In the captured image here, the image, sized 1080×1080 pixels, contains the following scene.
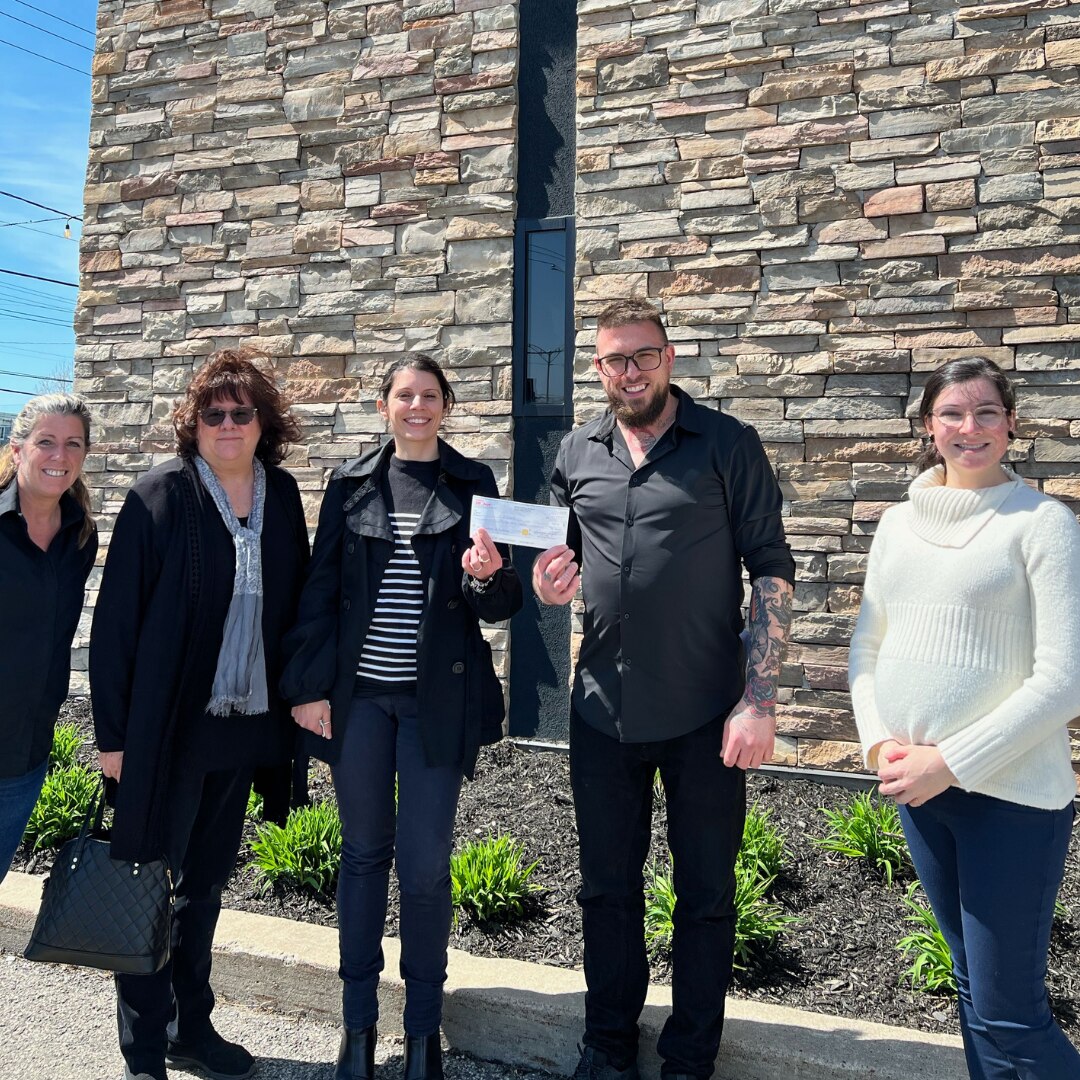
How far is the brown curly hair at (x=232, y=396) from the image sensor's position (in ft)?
8.68

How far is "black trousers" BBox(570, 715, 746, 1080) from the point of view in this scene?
238 centimetres

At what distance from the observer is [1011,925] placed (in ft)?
6.21

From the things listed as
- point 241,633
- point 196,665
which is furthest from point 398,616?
point 196,665

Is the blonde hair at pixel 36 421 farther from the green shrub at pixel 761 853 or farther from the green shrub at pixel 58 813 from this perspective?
the green shrub at pixel 761 853

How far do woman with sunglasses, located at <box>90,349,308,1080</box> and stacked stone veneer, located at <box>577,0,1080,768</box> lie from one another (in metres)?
2.67

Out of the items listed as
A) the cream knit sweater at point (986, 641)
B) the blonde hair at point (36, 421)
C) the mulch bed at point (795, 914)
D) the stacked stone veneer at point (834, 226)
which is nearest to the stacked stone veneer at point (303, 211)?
the stacked stone veneer at point (834, 226)

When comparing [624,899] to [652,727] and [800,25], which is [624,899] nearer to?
[652,727]

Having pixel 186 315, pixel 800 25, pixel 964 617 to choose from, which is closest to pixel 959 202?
pixel 800 25

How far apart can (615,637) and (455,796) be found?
2.16 feet

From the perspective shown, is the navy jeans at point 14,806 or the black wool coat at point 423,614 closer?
the navy jeans at point 14,806

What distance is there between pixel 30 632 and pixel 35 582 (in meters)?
0.13

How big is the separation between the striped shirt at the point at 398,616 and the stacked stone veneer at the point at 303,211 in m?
2.64

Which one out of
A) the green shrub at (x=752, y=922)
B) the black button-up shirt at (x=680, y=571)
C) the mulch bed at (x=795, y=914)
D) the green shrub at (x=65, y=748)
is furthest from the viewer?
the green shrub at (x=65, y=748)

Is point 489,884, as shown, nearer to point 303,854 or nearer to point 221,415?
point 303,854
